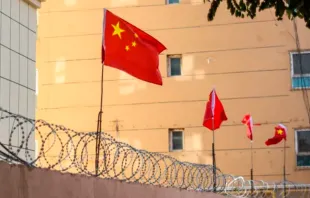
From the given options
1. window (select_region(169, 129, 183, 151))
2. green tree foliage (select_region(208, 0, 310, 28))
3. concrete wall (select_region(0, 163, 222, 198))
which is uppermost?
green tree foliage (select_region(208, 0, 310, 28))

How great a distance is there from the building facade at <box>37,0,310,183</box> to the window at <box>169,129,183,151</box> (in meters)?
0.02

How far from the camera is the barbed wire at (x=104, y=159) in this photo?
7.03 metres

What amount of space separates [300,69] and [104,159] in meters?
10.9

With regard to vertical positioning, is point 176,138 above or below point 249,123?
below

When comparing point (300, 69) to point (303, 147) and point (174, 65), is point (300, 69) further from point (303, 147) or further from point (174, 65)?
point (174, 65)

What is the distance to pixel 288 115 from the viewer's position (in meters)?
18.0

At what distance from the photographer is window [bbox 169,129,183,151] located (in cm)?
1853

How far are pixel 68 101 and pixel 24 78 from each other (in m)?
9.13

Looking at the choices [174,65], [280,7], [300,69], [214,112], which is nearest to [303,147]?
[300,69]

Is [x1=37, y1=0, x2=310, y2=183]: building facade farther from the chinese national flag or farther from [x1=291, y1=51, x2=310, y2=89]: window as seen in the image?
the chinese national flag

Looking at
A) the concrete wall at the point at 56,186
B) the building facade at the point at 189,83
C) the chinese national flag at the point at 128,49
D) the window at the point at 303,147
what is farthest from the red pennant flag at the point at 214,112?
the window at the point at 303,147

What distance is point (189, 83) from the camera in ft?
60.7

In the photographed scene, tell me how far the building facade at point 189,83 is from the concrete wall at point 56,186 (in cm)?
894

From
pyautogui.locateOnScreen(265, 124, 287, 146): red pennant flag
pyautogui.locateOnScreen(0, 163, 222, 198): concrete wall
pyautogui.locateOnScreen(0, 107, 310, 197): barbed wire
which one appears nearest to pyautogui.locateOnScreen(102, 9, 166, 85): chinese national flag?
pyautogui.locateOnScreen(0, 107, 310, 197): barbed wire
